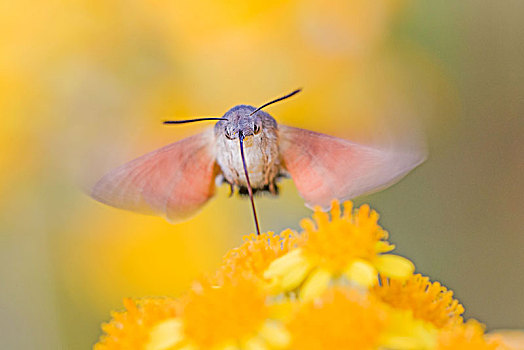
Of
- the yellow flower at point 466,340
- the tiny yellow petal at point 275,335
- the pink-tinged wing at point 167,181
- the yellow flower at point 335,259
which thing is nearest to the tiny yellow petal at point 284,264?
the yellow flower at point 335,259

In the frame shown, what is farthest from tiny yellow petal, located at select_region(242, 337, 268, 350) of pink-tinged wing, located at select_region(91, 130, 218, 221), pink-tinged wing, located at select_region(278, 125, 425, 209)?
pink-tinged wing, located at select_region(91, 130, 218, 221)

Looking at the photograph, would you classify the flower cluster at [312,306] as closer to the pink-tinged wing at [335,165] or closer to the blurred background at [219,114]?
the pink-tinged wing at [335,165]

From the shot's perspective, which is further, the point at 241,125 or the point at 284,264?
the point at 241,125

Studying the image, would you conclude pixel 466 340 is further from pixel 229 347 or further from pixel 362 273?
pixel 229 347

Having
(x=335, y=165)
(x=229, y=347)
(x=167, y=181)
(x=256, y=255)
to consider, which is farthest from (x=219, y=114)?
(x=229, y=347)

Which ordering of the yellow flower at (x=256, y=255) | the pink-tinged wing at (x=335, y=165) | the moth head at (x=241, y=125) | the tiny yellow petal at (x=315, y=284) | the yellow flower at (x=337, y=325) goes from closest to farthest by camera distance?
the yellow flower at (x=337, y=325) → the tiny yellow petal at (x=315, y=284) → the yellow flower at (x=256, y=255) → the pink-tinged wing at (x=335, y=165) → the moth head at (x=241, y=125)

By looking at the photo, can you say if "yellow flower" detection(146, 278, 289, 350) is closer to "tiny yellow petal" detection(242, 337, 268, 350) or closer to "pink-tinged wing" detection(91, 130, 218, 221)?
"tiny yellow petal" detection(242, 337, 268, 350)
